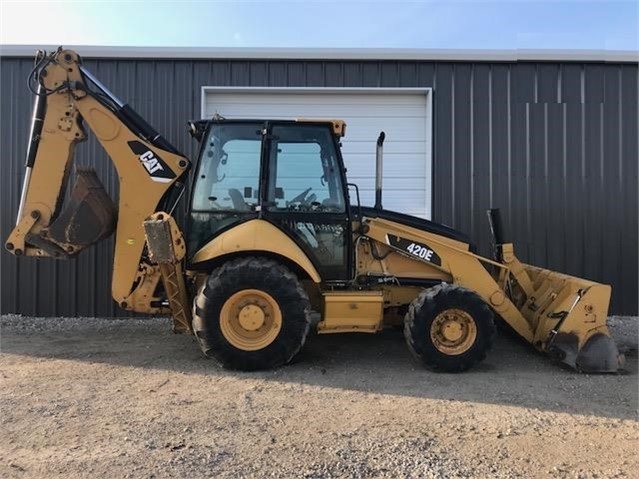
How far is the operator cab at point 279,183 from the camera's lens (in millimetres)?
5922

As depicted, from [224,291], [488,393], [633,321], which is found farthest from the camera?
[633,321]

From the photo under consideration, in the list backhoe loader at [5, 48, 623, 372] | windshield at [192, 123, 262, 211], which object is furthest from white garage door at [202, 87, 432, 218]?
windshield at [192, 123, 262, 211]

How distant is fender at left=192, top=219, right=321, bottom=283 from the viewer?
570 centimetres

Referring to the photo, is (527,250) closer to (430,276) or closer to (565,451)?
(430,276)

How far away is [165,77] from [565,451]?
25.3ft

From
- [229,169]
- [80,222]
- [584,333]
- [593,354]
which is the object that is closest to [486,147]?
[584,333]

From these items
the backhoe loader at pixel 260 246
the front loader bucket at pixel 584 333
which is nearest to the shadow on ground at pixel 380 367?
the front loader bucket at pixel 584 333

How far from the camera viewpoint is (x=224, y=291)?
18.3ft

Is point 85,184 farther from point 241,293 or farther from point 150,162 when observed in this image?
point 241,293

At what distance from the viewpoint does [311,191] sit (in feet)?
19.6

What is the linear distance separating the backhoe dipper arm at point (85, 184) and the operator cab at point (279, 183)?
1.88 ft

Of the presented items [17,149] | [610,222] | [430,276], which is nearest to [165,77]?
[17,149]

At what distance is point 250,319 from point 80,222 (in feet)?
7.16

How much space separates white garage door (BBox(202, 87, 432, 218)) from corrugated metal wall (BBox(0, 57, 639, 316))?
0.23 meters
